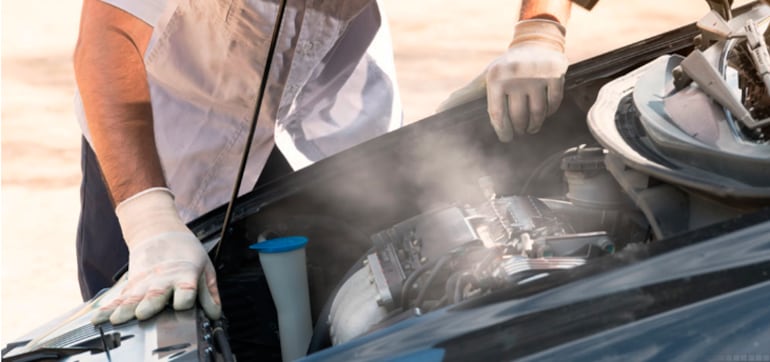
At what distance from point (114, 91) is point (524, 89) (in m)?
0.91

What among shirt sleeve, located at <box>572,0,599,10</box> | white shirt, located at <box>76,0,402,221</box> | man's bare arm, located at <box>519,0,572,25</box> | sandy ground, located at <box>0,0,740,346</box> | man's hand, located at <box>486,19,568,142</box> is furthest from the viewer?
sandy ground, located at <box>0,0,740,346</box>

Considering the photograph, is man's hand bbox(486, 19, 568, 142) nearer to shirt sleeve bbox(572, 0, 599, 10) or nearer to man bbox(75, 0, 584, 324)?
man bbox(75, 0, 584, 324)

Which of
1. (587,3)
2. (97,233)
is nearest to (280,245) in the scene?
(587,3)

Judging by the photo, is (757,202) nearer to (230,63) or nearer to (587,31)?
(230,63)

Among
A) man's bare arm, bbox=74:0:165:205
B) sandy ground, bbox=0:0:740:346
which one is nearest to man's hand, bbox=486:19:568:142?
man's bare arm, bbox=74:0:165:205

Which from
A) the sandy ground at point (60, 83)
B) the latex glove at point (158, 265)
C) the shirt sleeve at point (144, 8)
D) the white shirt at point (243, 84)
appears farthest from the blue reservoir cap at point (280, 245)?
the sandy ground at point (60, 83)

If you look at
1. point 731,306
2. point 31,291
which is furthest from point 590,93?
point 31,291

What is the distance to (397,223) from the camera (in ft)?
5.64

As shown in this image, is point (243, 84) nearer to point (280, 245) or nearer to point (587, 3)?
point (280, 245)

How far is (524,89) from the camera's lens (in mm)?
1672

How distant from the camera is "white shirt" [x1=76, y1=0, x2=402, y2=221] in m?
2.05

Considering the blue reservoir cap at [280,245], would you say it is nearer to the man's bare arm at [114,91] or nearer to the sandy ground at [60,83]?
the man's bare arm at [114,91]

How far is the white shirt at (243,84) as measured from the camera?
2.05 m

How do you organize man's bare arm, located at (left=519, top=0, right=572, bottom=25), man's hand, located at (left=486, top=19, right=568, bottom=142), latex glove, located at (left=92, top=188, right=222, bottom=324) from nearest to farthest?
latex glove, located at (left=92, top=188, right=222, bottom=324) → man's hand, located at (left=486, top=19, right=568, bottom=142) → man's bare arm, located at (left=519, top=0, right=572, bottom=25)
